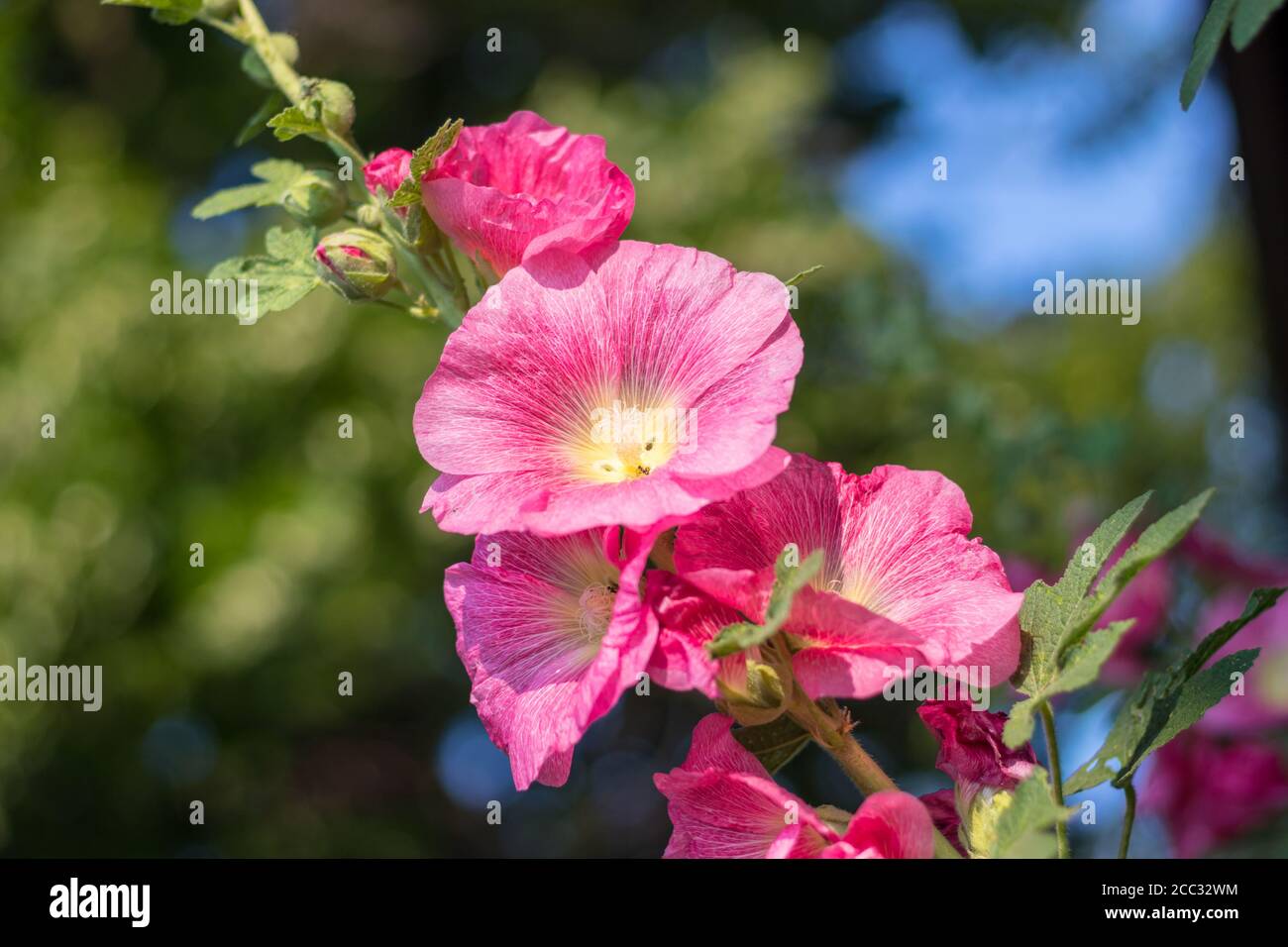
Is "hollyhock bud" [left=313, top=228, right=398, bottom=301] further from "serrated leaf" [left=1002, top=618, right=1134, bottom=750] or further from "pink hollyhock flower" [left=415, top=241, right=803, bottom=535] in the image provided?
"serrated leaf" [left=1002, top=618, right=1134, bottom=750]

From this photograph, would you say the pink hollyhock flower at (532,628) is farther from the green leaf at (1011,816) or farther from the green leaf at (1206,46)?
the green leaf at (1206,46)

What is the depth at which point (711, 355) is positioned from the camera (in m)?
0.45

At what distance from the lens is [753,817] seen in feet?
1.41

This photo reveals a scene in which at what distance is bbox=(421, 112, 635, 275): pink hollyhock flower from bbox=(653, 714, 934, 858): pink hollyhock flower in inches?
7.4

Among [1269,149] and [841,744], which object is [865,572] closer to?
[841,744]

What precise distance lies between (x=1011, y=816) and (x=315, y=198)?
39 cm

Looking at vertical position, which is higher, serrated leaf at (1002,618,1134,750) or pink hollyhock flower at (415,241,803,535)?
pink hollyhock flower at (415,241,803,535)

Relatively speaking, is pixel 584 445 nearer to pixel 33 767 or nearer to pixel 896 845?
pixel 896 845

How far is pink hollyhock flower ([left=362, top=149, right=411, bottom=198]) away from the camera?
50cm

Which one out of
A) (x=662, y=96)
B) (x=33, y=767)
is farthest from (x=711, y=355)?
(x=662, y=96)

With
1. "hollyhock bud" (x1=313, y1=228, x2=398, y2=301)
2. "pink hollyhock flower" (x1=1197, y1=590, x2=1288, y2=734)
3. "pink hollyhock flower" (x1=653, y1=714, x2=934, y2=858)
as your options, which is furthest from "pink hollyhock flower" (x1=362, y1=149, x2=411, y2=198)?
"pink hollyhock flower" (x1=1197, y1=590, x2=1288, y2=734)

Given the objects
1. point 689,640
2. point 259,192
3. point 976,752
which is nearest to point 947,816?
point 976,752

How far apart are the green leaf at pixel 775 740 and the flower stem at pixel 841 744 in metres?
0.03
